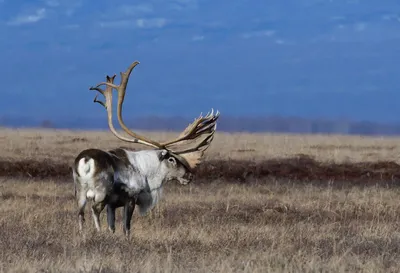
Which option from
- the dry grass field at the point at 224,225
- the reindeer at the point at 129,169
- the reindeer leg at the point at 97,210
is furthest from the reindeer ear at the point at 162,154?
the reindeer leg at the point at 97,210

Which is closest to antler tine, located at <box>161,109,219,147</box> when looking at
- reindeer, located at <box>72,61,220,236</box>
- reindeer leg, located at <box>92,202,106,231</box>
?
reindeer, located at <box>72,61,220,236</box>

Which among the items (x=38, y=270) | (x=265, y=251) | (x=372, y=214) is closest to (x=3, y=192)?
(x=372, y=214)

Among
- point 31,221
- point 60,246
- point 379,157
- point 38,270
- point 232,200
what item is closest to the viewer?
point 38,270

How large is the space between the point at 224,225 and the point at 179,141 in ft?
4.57

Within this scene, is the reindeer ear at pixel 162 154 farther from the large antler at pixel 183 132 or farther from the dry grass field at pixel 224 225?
the dry grass field at pixel 224 225

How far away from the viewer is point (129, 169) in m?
10.7

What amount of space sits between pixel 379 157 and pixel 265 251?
2211 cm

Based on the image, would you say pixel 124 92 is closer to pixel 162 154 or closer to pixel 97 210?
pixel 162 154

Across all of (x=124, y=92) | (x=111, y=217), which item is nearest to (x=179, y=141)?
(x=124, y=92)

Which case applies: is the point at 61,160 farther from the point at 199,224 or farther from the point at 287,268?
the point at 287,268

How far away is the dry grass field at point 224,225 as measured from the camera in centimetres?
786

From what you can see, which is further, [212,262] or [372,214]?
[372,214]

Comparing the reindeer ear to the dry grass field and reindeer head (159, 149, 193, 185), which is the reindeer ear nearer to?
reindeer head (159, 149, 193, 185)

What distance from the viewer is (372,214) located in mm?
13734
